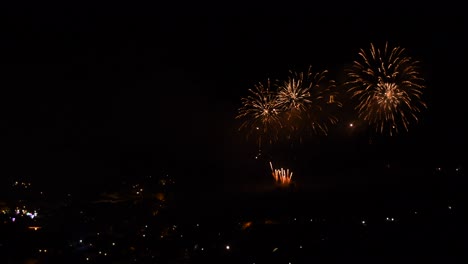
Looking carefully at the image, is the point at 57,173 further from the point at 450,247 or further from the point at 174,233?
the point at 450,247

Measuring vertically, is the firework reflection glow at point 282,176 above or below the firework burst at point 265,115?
below

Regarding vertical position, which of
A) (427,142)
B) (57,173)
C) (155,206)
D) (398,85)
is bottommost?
→ (155,206)

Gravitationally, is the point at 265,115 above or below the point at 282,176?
above

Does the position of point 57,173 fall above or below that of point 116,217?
above

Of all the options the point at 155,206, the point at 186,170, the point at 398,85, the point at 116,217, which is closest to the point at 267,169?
the point at 186,170

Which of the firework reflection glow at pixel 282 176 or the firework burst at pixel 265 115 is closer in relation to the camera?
the firework reflection glow at pixel 282 176

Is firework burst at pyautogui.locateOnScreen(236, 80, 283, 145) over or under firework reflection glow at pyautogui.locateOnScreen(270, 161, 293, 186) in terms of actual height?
over

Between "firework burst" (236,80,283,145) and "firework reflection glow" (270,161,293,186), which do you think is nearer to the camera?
"firework reflection glow" (270,161,293,186)

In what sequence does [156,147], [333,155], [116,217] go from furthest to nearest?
1. [156,147]
2. [333,155]
3. [116,217]
